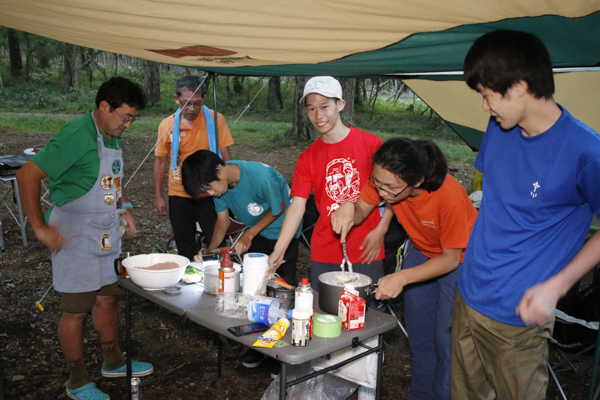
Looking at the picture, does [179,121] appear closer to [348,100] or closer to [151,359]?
[151,359]

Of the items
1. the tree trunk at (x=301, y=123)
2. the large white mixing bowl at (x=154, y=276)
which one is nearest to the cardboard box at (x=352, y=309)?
the large white mixing bowl at (x=154, y=276)

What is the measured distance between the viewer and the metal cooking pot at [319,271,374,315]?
1.88 m

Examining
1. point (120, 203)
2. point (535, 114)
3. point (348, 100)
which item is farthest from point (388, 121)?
point (535, 114)

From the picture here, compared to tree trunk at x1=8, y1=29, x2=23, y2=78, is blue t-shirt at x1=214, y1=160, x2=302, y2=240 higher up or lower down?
lower down

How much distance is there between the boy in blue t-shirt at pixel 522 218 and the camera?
1.25m

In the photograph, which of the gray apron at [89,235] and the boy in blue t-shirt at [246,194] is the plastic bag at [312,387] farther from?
the gray apron at [89,235]

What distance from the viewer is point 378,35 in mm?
1953

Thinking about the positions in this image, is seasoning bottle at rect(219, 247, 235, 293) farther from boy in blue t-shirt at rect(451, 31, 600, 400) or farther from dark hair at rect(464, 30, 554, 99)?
dark hair at rect(464, 30, 554, 99)

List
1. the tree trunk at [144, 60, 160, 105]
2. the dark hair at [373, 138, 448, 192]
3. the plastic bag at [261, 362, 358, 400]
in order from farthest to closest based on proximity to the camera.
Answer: the tree trunk at [144, 60, 160, 105] → the plastic bag at [261, 362, 358, 400] → the dark hair at [373, 138, 448, 192]

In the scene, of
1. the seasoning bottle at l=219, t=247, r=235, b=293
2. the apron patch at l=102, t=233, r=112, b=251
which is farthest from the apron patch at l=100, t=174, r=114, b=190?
the seasoning bottle at l=219, t=247, r=235, b=293

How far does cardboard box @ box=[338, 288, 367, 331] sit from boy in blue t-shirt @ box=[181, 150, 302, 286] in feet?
3.75

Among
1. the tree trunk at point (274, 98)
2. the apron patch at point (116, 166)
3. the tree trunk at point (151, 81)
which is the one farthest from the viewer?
the tree trunk at point (274, 98)

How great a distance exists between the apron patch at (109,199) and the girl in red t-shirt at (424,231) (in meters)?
1.31

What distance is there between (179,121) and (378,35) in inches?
85.6
